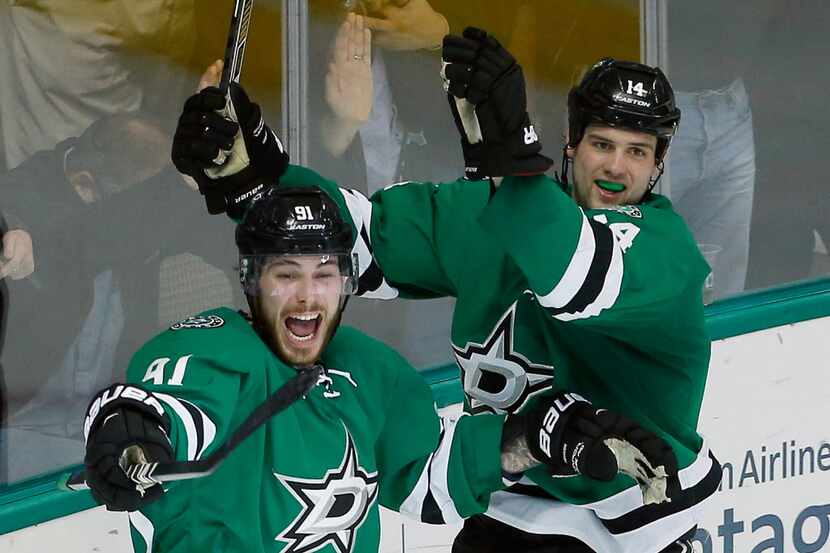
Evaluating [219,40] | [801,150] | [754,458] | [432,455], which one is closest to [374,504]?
[432,455]

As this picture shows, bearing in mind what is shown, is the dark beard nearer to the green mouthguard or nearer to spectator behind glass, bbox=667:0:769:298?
the green mouthguard

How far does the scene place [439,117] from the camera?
3.59m

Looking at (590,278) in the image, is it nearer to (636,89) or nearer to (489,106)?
(489,106)

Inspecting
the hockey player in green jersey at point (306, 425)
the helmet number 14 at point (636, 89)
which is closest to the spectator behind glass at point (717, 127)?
the helmet number 14 at point (636, 89)

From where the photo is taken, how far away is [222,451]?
1896 mm

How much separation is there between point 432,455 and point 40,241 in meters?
1.04

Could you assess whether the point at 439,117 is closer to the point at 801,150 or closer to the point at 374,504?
the point at 801,150

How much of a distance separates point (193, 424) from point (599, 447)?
586 mm

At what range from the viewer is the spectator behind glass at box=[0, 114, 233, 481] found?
9.92ft

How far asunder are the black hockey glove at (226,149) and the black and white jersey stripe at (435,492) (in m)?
0.45

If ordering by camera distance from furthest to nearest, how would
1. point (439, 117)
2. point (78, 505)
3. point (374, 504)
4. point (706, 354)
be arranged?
point (439, 117), point (78, 505), point (706, 354), point (374, 504)

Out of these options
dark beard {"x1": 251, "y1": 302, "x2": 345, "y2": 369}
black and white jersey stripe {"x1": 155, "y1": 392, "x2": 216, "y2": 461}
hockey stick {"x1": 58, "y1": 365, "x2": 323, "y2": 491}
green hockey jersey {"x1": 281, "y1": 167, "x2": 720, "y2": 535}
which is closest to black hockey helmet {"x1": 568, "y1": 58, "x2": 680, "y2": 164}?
green hockey jersey {"x1": 281, "y1": 167, "x2": 720, "y2": 535}

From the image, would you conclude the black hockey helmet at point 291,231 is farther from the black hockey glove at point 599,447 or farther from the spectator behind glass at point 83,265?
the spectator behind glass at point 83,265

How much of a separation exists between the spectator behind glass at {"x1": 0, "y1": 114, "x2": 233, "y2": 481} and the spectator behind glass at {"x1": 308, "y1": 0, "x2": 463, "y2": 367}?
14.3 inches
